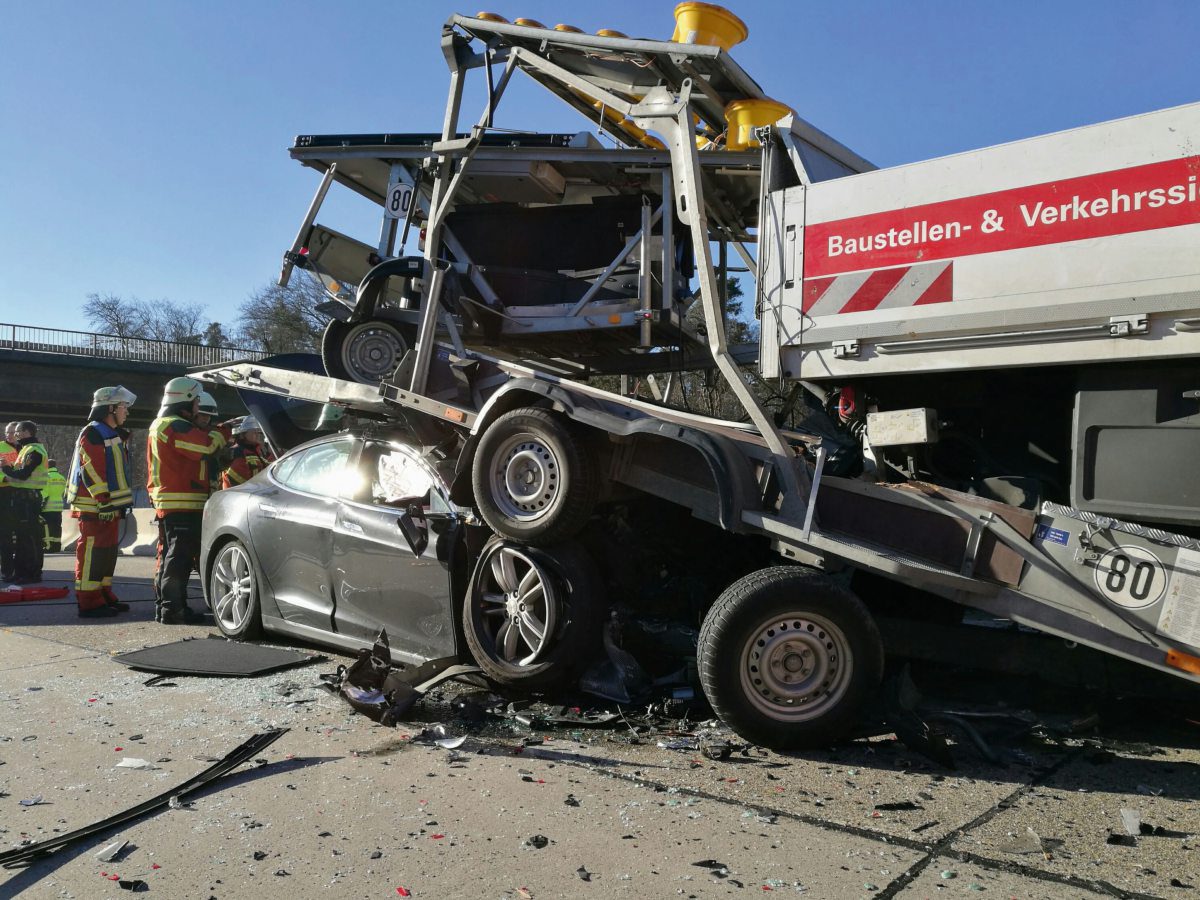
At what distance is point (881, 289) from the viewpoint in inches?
Answer: 170

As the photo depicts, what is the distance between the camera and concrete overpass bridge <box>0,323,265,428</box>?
30312 mm

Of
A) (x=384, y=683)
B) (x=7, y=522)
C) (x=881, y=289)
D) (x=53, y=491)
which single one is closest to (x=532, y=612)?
(x=384, y=683)

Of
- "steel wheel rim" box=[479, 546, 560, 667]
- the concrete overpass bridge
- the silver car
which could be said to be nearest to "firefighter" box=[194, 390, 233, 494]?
the silver car

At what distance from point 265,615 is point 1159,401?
509 centimetres

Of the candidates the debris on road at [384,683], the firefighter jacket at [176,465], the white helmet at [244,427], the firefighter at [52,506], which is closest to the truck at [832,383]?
the debris on road at [384,683]

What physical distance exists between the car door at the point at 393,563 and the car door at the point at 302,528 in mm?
148

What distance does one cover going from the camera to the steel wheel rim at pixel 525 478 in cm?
461

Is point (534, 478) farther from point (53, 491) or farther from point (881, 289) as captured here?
point (53, 491)

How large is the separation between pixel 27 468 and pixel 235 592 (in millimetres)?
6083

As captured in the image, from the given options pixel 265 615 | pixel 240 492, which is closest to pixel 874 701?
pixel 265 615

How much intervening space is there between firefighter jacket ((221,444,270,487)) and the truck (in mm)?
3537

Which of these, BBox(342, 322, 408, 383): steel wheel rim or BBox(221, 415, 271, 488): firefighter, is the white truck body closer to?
BBox(342, 322, 408, 383): steel wheel rim

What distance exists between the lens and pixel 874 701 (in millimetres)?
4270

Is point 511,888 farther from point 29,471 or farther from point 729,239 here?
point 29,471
